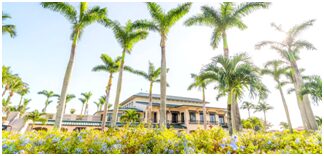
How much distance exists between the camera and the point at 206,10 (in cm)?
1345

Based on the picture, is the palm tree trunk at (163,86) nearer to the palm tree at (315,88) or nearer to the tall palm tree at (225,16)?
the tall palm tree at (225,16)

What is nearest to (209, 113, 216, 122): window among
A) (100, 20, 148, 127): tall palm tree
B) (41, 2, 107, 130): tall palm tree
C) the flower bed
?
(100, 20, 148, 127): tall palm tree

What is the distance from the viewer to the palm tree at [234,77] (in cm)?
948

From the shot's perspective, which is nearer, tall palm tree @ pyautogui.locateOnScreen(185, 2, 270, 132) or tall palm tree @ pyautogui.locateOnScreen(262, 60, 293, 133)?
tall palm tree @ pyautogui.locateOnScreen(185, 2, 270, 132)

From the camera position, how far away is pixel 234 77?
967 centimetres

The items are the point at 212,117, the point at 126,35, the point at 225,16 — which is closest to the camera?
the point at 225,16

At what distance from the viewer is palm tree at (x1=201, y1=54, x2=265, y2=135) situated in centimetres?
948

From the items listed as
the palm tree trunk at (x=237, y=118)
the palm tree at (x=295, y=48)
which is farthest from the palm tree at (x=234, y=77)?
the palm tree at (x=295, y=48)

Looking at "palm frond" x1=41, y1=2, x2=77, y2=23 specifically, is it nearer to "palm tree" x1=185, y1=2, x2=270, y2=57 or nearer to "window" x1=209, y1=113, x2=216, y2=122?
"palm tree" x1=185, y1=2, x2=270, y2=57

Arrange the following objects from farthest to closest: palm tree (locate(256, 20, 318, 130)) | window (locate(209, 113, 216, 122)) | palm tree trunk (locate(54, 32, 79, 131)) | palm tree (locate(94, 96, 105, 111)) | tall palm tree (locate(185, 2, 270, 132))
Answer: palm tree (locate(94, 96, 105, 111)) → window (locate(209, 113, 216, 122)) → palm tree (locate(256, 20, 318, 130)) → tall palm tree (locate(185, 2, 270, 132)) → palm tree trunk (locate(54, 32, 79, 131))

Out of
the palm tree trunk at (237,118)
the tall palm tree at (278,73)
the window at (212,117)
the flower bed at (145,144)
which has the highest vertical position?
the tall palm tree at (278,73)

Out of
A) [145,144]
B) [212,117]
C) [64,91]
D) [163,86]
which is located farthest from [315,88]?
[212,117]

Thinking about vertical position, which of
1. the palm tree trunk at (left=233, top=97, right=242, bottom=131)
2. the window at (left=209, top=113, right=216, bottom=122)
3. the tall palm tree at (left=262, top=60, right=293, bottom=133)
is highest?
the tall palm tree at (left=262, top=60, right=293, bottom=133)

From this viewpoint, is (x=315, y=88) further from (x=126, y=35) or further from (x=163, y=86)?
(x=126, y=35)
